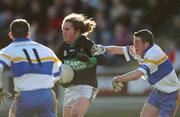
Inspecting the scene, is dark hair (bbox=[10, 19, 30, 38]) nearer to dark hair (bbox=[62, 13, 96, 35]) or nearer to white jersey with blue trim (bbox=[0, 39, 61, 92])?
white jersey with blue trim (bbox=[0, 39, 61, 92])

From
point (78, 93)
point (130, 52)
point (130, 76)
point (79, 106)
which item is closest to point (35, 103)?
point (130, 76)

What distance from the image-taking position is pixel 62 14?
18.0 metres

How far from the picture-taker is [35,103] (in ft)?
31.3

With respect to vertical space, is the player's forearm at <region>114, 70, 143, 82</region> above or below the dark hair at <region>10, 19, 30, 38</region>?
below

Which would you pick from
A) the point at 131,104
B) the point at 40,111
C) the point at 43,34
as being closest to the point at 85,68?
the point at 40,111

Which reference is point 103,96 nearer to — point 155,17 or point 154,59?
point 155,17

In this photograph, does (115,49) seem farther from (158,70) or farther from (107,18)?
(107,18)

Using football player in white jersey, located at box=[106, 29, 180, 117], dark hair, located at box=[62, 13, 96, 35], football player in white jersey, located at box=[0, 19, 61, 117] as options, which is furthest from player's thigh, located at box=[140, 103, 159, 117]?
football player in white jersey, located at box=[0, 19, 61, 117]

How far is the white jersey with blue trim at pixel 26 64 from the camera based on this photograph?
376 inches

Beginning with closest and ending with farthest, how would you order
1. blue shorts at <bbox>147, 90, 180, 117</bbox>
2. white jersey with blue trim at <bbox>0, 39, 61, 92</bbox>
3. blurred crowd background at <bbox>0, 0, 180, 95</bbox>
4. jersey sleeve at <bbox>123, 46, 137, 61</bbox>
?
white jersey with blue trim at <bbox>0, 39, 61, 92</bbox> → blue shorts at <bbox>147, 90, 180, 117</bbox> → jersey sleeve at <bbox>123, 46, 137, 61</bbox> → blurred crowd background at <bbox>0, 0, 180, 95</bbox>

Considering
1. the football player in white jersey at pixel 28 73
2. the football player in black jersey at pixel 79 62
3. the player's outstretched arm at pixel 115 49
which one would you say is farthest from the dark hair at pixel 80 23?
the football player in white jersey at pixel 28 73

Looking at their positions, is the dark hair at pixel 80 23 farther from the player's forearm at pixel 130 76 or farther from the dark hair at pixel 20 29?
the dark hair at pixel 20 29

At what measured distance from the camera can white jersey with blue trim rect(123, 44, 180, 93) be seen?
1088 cm

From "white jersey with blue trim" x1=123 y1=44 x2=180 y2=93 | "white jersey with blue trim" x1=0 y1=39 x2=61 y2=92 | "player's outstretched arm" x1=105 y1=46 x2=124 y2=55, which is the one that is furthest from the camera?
"player's outstretched arm" x1=105 y1=46 x2=124 y2=55
